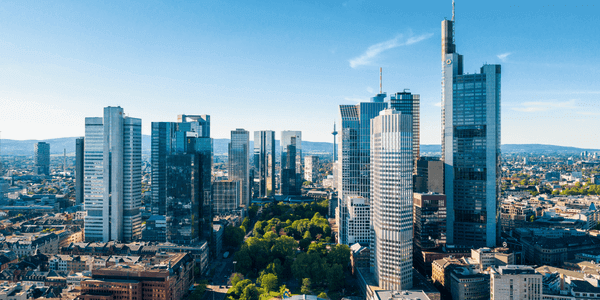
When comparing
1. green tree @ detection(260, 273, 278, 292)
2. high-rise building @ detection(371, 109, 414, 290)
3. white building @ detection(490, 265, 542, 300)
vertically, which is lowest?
green tree @ detection(260, 273, 278, 292)

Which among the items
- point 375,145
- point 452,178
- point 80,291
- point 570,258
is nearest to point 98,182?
point 80,291

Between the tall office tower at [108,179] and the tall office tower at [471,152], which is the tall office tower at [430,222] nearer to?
the tall office tower at [471,152]

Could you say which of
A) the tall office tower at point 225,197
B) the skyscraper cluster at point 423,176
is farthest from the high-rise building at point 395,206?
the tall office tower at point 225,197

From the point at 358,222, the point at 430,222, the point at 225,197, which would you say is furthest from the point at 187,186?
the point at 430,222

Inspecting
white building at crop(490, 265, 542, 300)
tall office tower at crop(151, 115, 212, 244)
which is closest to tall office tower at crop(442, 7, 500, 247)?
white building at crop(490, 265, 542, 300)

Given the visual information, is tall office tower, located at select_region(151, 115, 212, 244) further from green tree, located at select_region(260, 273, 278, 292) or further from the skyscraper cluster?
the skyscraper cluster

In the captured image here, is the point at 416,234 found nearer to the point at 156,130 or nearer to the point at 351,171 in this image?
the point at 351,171
